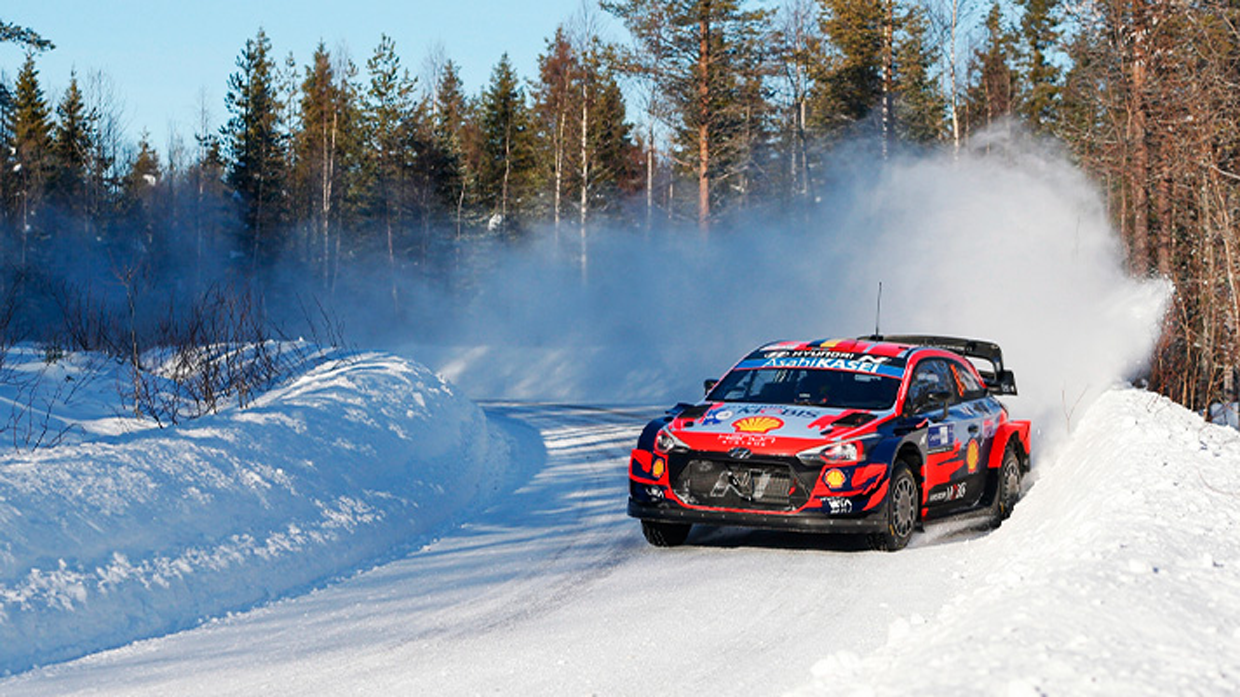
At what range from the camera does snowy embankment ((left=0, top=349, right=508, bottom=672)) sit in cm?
637

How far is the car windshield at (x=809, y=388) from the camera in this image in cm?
906

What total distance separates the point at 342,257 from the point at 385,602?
182ft

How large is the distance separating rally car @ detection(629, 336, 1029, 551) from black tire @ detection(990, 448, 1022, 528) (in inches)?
0.4

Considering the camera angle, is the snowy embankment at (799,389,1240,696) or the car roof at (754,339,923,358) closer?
the snowy embankment at (799,389,1240,696)

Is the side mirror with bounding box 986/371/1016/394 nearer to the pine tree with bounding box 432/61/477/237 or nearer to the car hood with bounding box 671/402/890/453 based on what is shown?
the car hood with bounding box 671/402/890/453

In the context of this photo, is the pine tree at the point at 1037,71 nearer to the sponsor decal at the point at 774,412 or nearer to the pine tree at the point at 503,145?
the pine tree at the point at 503,145

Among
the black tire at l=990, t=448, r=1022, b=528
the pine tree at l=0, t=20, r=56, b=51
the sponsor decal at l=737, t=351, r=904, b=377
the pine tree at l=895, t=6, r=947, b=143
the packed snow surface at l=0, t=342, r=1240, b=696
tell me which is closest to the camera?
the packed snow surface at l=0, t=342, r=1240, b=696

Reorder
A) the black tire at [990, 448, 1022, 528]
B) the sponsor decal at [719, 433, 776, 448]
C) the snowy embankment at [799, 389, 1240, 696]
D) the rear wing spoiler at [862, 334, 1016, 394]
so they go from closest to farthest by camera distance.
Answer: the snowy embankment at [799, 389, 1240, 696] → the sponsor decal at [719, 433, 776, 448] → the black tire at [990, 448, 1022, 528] → the rear wing spoiler at [862, 334, 1016, 394]

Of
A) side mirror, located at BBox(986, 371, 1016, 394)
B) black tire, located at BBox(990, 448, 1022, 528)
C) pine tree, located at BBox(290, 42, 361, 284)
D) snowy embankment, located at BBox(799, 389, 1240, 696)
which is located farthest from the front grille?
pine tree, located at BBox(290, 42, 361, 284)

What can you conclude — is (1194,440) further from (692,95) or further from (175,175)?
(175,175)

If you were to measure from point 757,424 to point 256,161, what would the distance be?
5372 centimetres

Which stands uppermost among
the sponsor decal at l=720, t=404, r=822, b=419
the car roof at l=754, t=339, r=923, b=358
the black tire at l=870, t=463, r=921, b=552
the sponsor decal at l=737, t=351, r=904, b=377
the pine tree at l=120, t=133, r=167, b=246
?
the pine tree at l=120, t=133, r=167, b=246

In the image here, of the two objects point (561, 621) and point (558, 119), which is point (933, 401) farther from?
point (558, 119)

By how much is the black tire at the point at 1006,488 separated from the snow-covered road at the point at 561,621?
46 centimetres
